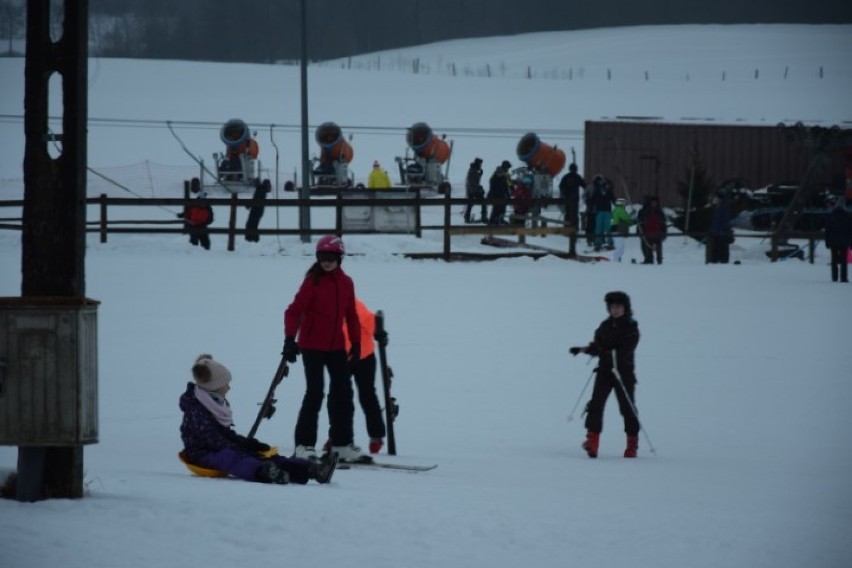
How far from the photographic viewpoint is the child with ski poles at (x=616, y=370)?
397 inches

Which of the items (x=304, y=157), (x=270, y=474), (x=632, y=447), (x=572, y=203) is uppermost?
(x=304, y=157)

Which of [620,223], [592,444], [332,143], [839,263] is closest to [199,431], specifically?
[592,444]

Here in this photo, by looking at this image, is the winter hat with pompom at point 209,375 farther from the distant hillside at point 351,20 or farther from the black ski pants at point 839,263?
the distant hillside at point 351,20

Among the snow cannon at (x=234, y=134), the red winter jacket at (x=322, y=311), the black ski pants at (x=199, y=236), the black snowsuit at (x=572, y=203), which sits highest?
the snow cannon at (x=234, y=134)

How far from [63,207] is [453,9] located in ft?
363

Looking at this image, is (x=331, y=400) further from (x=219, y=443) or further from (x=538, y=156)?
(x=538, y=156)

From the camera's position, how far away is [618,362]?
10.2 meters

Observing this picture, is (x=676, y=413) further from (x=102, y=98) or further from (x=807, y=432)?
(x=102, y=98)

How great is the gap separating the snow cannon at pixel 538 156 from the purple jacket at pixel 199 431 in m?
30.4

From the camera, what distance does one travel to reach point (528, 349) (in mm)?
15086

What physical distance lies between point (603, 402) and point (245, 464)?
3392 millimetres

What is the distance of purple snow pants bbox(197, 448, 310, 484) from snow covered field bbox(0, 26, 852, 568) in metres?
0.19

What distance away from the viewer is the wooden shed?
39438mm

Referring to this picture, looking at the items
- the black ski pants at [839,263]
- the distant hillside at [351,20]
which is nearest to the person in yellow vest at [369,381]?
the black ski pants at [839,263]
